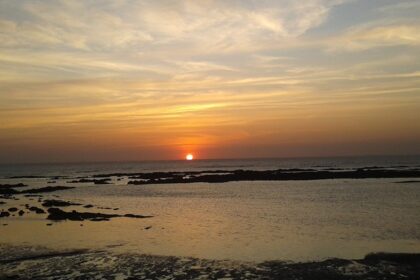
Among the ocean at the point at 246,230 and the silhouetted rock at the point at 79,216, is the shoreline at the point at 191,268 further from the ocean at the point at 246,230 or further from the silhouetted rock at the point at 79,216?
the silhouetted rock at the point at 79,216

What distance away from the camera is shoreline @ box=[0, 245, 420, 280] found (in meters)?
15.7

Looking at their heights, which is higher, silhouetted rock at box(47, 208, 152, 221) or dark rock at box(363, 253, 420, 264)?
silhouetted rock at box(47, 208, 152, 221)

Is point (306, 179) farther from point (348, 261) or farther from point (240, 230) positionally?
point (348, 261)

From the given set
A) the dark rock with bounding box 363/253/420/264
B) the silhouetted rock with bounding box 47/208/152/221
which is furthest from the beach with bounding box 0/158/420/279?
the dark rock with bounding box 363/253/420/264

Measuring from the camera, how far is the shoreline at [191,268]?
15703mm

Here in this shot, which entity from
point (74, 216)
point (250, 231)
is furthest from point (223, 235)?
point (74, 216)

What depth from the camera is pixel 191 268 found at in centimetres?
1706

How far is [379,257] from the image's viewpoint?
1788cm

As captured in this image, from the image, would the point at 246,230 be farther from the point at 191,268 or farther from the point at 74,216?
the point at 74,216

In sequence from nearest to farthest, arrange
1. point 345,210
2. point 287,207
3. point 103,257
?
point 103,257, point 345,210, point 287,207

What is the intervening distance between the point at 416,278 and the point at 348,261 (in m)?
3.04

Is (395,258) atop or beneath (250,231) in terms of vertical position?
beneath

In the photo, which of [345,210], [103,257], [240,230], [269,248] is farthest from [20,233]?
[345,210]

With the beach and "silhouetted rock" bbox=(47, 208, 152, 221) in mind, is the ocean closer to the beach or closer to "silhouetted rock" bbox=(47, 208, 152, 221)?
the beach
